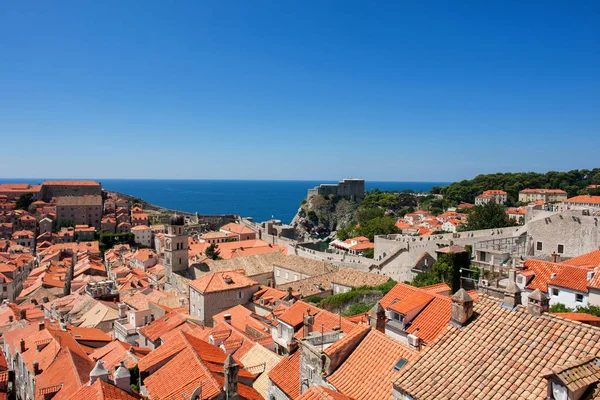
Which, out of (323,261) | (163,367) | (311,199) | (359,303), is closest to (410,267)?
(359,303)

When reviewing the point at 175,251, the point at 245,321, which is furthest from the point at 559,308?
the point at 175,251

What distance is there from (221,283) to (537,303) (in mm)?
24530

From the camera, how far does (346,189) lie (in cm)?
11562

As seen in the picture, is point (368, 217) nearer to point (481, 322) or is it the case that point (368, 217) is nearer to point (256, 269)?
point (256, 269)

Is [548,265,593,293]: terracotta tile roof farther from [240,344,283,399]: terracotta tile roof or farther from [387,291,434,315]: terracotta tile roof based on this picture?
[240,344,283,399]: terracotta tile roof

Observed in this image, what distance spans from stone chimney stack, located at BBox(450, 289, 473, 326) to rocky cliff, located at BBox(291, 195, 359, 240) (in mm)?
90061

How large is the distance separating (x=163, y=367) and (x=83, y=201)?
9296cm

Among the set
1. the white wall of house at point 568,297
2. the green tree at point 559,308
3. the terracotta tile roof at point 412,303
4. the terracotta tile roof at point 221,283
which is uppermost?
the terracotta tile roof at point 412,303

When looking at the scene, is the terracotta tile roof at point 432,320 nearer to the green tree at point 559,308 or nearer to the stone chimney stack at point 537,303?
the stone chimney stack at point 537,303

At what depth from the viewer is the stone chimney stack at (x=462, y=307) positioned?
6.93 metres

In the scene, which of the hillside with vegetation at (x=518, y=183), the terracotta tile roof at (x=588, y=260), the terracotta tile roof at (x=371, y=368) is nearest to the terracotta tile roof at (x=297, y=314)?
the terracotta tile roof at (x=371, y=368)

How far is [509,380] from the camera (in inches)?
225

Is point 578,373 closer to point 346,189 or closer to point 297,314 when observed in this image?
point 297,314

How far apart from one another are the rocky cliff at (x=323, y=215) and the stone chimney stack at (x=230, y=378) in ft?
283
